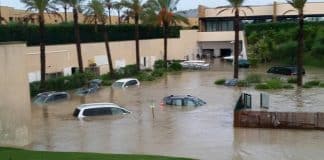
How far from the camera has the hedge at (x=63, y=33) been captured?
50112 millimetres

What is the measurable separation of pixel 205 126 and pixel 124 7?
36933mm

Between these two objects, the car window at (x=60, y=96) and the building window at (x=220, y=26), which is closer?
the car window at (x=60, y=96)

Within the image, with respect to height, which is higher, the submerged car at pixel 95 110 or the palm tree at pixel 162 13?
the palm tree at pixel 162 13

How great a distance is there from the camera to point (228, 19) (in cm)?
10162

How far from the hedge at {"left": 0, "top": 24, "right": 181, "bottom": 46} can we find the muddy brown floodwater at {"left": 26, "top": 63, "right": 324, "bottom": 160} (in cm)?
1012

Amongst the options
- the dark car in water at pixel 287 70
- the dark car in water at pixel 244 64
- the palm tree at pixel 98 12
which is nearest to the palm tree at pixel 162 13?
the palm tree at pixel 98 12

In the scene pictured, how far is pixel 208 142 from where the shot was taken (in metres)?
25.8

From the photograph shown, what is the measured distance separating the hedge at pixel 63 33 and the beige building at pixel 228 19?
68.9 ft

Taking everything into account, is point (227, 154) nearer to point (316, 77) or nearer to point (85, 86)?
point (85, 86)

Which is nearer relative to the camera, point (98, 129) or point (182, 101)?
point (98, 129)

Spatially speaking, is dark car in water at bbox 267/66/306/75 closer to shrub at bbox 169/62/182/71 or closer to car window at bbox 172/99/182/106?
shrub at bbox 169/62/182/71

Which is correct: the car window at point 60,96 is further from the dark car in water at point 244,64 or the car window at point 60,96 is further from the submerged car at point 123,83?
the dark car in water at point 244,64

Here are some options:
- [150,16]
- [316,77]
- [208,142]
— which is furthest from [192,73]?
[208,142]

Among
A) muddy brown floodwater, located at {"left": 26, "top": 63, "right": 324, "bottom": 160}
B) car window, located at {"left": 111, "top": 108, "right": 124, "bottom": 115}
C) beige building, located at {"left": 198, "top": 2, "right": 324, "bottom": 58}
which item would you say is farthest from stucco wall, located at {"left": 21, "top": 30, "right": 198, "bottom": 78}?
car window, located at {"left": 111, "top": 108, "right": 124, "bottom": 115}
